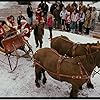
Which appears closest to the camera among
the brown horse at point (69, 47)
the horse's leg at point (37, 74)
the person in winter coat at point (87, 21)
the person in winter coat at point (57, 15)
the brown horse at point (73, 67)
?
the brown horse at point (73, 67)

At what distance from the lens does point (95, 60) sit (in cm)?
908

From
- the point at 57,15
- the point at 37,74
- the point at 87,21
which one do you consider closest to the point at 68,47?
the point at 37,74

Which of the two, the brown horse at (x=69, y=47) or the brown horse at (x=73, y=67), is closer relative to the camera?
the brown horse at (x=73, y=67)

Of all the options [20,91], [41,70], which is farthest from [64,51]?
[20,91]

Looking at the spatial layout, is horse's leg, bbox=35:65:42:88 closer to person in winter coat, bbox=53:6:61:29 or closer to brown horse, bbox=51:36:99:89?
brown horse, bbox=51:36:99:89

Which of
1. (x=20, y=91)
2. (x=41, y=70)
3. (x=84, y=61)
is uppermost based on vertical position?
(x=84, y=61)

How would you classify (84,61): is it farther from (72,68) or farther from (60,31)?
(60,31)

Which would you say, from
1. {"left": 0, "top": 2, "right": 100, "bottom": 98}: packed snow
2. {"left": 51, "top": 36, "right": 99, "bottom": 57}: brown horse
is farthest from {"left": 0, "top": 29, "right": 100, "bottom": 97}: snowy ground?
{"left": 51, "top": 36, "right": 99, "bottom": 57}: brown horse

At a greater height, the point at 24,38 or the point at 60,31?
the point at 24,38

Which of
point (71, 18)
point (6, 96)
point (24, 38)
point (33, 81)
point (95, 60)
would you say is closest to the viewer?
point (95, 60)

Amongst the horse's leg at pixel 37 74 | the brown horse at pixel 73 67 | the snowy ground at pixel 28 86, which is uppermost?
the brown horse at pixel 73 67

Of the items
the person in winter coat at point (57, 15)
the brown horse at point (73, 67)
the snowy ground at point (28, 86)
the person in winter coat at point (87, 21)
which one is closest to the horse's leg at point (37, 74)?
the snowy ground at point (28, 86)

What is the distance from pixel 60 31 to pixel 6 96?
738cm

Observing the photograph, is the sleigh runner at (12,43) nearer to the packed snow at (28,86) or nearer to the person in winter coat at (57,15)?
the packed snow at (28,86)
